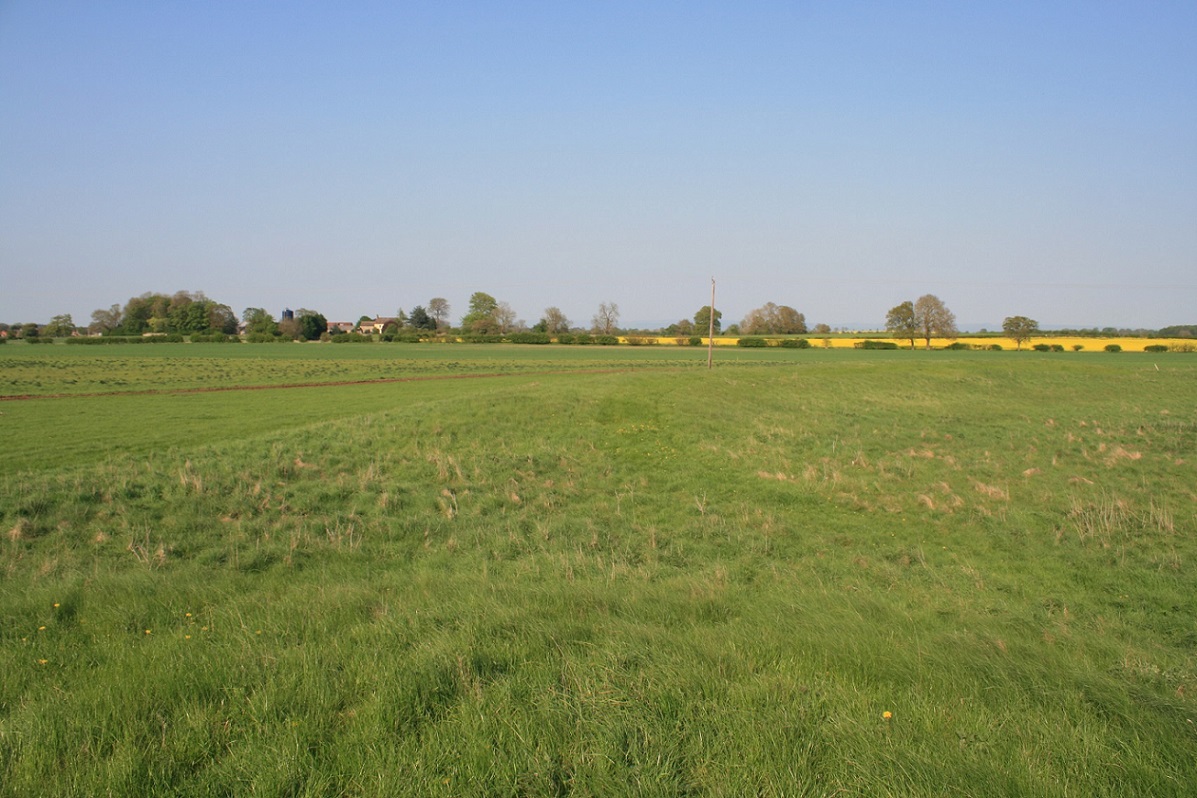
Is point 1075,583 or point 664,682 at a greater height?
point 664,682

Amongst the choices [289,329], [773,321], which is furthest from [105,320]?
[773,321]

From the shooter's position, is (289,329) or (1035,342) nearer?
(1035,342)

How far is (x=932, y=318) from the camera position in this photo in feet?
372

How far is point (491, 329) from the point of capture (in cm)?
15262

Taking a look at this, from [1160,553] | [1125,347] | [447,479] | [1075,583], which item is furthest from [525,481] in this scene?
[1125,347]

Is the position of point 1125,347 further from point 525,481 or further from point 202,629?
point 202,629

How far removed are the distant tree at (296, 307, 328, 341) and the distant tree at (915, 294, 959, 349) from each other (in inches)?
4751

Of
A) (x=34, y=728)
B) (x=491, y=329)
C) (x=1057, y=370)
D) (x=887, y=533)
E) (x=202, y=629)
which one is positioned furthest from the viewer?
(x=491, y=329)

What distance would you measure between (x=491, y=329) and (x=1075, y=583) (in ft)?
478

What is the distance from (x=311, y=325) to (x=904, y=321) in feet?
392

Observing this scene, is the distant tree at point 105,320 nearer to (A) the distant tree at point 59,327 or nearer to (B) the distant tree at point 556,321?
(A) the distant tree at point 59,327

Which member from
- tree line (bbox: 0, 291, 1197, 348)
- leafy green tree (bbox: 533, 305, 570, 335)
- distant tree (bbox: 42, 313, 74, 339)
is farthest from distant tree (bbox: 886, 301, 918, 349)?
distant tree (bbox: 42, 313, 74, 339)

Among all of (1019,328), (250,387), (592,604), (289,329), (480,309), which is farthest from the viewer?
(480,309)

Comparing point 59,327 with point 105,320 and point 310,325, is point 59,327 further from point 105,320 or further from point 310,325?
point 310,325
